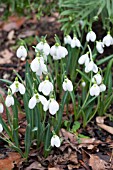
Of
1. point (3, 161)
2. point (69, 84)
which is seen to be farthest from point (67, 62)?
point (3, 161)

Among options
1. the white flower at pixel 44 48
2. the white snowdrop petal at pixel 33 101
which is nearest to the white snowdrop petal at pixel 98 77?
the white flower at pixel 44 48

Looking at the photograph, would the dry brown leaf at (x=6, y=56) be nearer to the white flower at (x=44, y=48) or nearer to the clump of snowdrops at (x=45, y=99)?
the clump of snowdrops at (x=45, y=99)

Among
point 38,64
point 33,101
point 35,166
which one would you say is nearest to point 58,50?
point 38,64

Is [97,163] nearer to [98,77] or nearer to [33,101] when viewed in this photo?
[98,77]

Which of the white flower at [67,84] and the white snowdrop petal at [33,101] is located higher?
the white flower at [67,84]

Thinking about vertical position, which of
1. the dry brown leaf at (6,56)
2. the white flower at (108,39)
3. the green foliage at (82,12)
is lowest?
the white flower at (108,39)

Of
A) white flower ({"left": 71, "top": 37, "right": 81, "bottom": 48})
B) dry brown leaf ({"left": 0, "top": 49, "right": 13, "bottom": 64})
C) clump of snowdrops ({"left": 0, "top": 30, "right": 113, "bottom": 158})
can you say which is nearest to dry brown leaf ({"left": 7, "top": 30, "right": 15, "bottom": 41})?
dry brown leaf ({"left": 0, "top": 49, "right": 13, "bottom": 64})

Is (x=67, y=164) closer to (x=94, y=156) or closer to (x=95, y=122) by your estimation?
(x=94, y=156)
